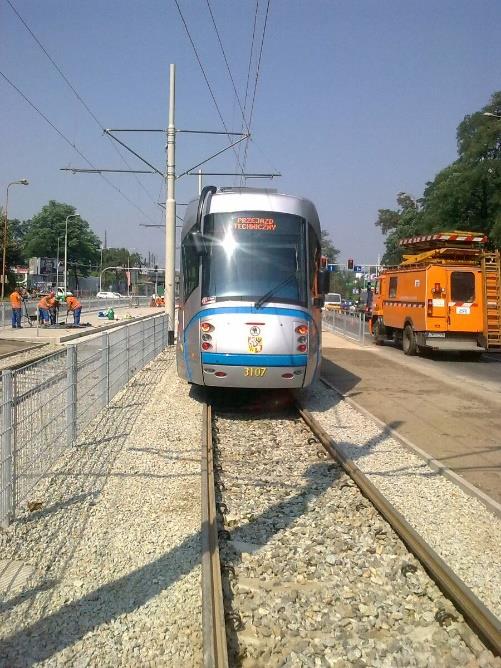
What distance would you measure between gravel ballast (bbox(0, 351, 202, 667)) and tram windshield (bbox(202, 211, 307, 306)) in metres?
2.82

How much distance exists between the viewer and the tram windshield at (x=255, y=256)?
1022 cm

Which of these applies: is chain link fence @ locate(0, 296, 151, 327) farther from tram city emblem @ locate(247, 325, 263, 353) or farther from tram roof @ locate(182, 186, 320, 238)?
tram city emblem @ locate(247, 325, 263, 353)

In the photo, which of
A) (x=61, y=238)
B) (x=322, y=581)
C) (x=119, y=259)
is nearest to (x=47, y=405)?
Result: (x=322, y=581)

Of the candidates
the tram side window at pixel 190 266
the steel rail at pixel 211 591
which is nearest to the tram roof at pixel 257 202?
the tram side window at pixel 190 266

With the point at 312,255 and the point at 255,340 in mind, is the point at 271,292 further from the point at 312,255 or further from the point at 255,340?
the point at 312,255

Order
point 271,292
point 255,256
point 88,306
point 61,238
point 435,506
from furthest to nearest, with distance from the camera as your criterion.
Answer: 1. point 61,238
2. point 88,306
3. point 255,256
4. point 271,292
5. point 435,506

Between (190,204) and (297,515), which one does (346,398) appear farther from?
(297,515)

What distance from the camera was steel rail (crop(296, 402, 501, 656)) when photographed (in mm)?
3861

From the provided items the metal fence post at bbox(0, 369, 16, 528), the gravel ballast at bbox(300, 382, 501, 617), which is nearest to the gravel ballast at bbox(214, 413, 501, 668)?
the gravel ballast at bbox(300, 382, 501, 617)

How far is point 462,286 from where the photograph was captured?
20.4 meters

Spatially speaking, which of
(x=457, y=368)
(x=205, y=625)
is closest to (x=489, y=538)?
(x=205, y=625)

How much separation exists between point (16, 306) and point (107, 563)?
25.6m

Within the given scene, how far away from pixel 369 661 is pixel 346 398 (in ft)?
29.9

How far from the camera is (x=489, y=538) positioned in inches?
218
